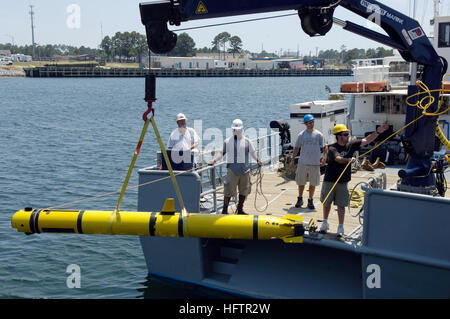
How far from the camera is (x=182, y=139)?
9.49 meters

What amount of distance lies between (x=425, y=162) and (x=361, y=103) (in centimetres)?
689

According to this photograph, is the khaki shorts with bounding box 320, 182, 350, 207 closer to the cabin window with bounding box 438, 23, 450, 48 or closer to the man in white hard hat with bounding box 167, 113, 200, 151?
the man in white hard hat with bounding box 167, 113, 200, 151

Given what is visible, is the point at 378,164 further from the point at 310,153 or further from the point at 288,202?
the point at 310,153

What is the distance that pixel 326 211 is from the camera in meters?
8.32

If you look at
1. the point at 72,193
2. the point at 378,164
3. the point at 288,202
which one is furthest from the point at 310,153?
the point at 72,193

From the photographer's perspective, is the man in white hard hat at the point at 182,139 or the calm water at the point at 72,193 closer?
the man in white hard hat at the point at 182,139

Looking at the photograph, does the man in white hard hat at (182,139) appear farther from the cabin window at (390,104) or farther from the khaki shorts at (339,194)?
the cabin window at (390,104)

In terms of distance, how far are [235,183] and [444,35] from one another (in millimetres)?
8776

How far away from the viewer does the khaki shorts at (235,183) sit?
909 centimetres

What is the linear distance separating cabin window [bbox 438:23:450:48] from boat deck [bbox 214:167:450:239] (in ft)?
13.8

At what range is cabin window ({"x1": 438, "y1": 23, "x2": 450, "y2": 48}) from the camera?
14414 millimetres

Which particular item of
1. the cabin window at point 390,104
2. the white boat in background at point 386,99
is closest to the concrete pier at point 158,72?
the white boat in background at point 386,99

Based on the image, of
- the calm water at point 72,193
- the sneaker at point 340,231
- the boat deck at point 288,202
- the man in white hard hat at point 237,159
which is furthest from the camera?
the calm water at point 72,193

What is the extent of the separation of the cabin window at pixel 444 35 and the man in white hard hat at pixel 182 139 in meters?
8.54
